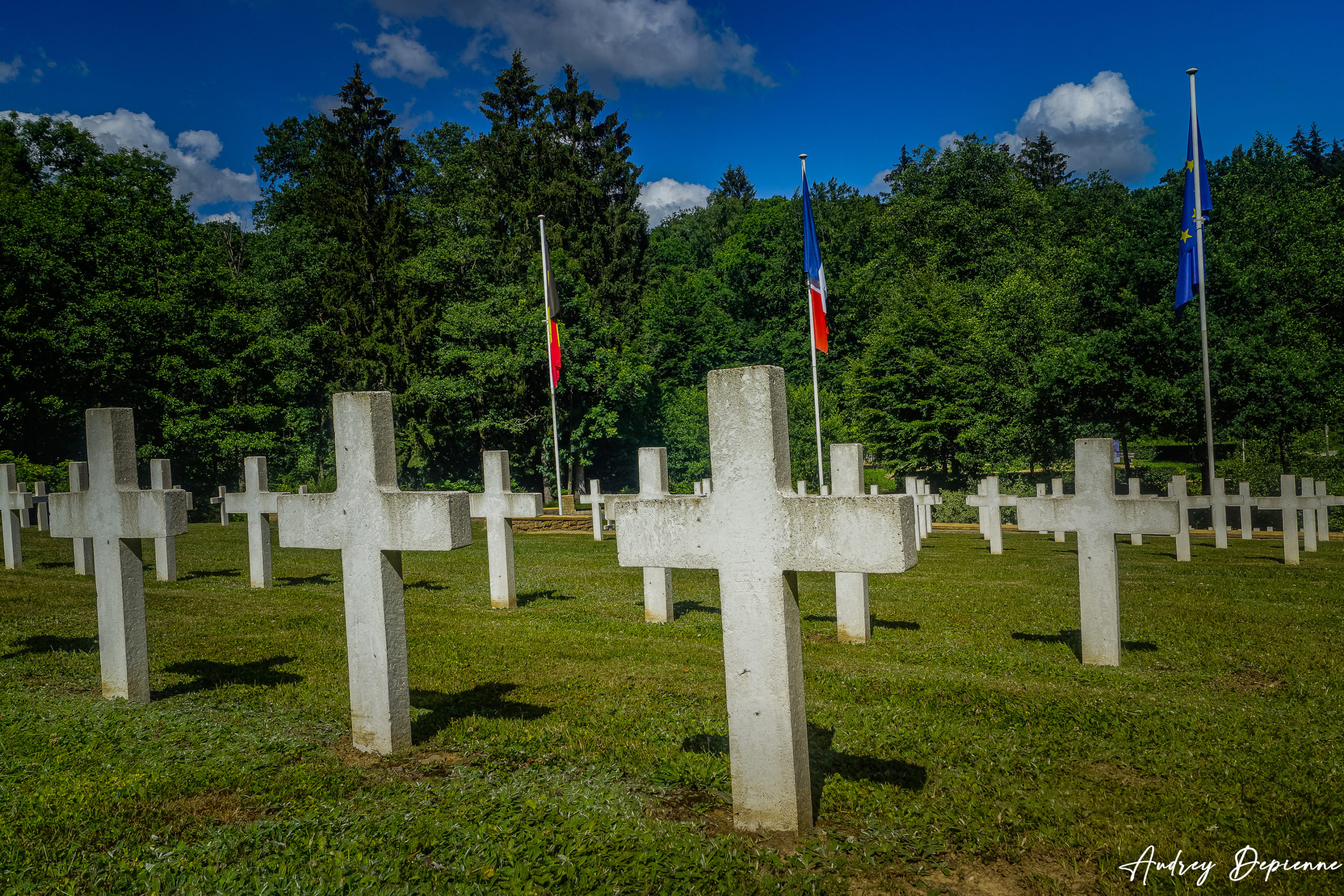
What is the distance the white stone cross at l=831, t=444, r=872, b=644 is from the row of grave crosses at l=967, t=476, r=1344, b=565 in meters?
7.74

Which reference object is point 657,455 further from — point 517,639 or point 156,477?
point 156,477

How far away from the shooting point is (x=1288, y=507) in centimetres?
1445

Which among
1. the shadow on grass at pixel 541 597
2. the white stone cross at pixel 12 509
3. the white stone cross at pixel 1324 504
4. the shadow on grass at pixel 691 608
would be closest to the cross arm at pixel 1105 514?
the shadow on grass at pixel 691 608

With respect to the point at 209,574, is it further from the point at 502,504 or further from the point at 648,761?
the point at 648,761

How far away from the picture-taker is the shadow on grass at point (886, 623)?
892 cm

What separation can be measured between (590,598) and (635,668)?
14.0 ft

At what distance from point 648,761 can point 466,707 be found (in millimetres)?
1735

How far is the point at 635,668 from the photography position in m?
6.95

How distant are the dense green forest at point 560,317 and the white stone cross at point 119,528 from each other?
25.1m

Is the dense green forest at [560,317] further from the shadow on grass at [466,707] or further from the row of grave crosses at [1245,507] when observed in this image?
the shadow on grass at [466,707]

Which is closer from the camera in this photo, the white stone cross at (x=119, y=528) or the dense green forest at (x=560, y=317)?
the white stone cross at (x=119, y=528)

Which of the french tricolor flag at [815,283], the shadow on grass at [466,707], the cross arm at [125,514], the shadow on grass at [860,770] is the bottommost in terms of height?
the shadow on grass at [860,770]

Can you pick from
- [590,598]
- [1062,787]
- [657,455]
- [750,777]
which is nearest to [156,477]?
[590,598]
